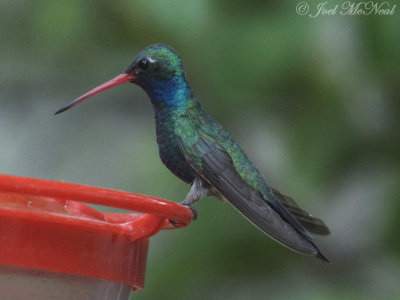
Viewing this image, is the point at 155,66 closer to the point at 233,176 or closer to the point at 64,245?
the point at 233,176

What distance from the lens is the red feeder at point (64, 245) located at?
50.7 inches

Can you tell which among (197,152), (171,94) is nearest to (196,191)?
(197,152)

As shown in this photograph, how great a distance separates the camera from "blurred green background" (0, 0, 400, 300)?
2.74 m

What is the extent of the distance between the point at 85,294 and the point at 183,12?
1.63 metres

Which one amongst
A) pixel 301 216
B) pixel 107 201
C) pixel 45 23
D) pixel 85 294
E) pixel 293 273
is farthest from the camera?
pixel 45 23

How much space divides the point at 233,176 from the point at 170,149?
0.20m

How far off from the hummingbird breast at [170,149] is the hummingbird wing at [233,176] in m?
0.02

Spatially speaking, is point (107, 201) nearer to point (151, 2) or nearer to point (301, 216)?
point (301, 216)

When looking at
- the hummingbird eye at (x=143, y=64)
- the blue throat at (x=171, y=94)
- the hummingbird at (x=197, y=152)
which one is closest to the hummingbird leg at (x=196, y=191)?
the hummingbird at (x=197, y=152)

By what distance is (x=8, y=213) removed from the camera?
1289 mm

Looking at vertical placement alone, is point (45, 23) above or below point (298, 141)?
below

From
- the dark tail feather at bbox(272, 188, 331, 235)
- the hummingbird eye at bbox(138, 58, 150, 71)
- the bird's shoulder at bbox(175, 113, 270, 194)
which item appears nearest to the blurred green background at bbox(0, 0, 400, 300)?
the bird's shoulder at bbox(175, 113, 270, 194)

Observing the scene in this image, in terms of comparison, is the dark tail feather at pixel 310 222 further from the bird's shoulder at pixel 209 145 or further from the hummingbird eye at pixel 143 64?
the hummingbird eye at pixel 143 64

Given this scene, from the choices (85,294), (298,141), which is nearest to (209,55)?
(298,141)
